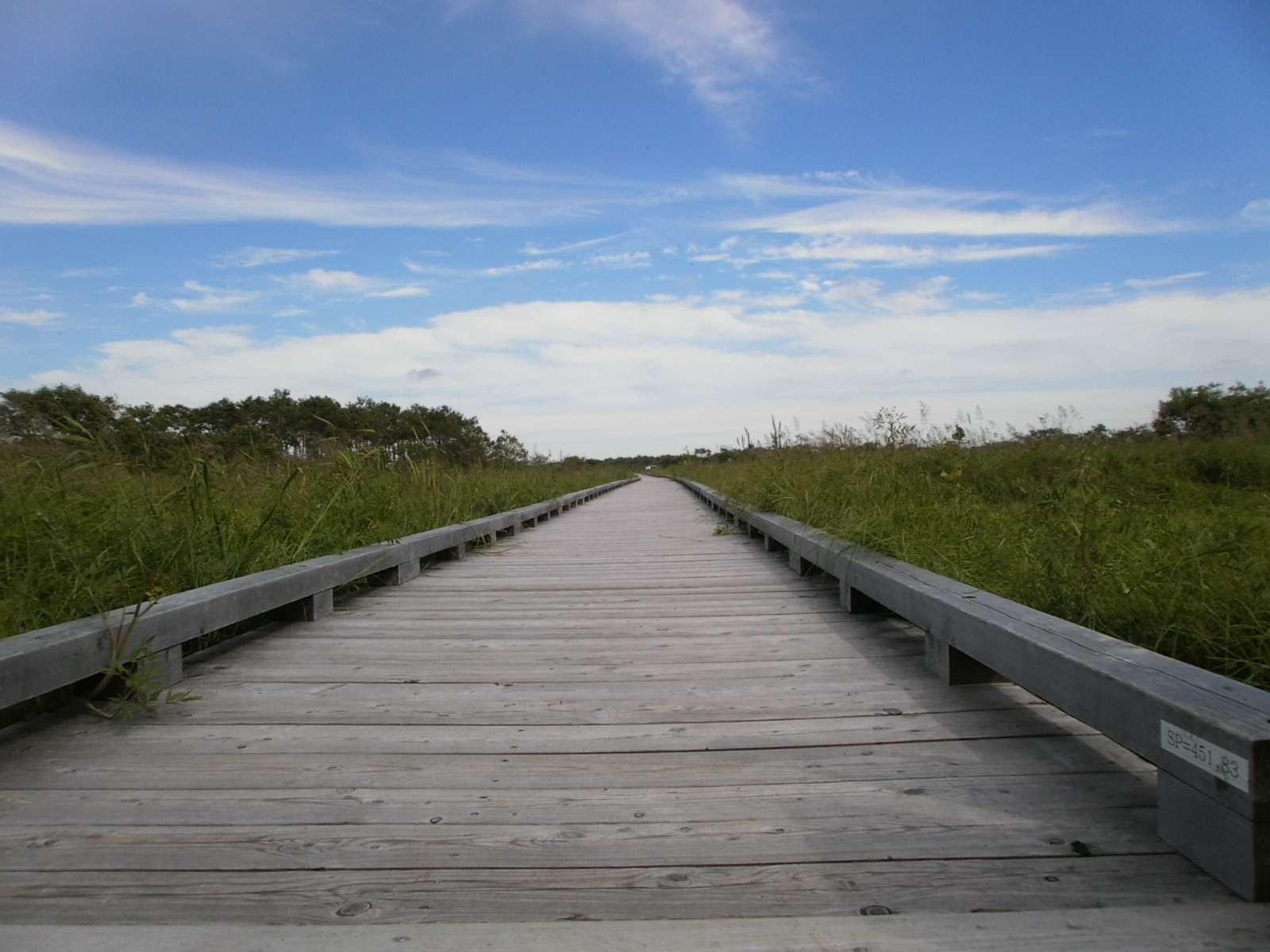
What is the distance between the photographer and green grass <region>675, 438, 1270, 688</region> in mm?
1999

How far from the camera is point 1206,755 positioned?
1.12 metres

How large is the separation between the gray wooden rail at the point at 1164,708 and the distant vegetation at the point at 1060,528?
421 millimetres

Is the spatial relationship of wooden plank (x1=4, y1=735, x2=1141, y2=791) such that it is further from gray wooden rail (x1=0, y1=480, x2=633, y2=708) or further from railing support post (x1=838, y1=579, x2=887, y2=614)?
railing support post (x1=838, y1=579, x2=887, y2=614)

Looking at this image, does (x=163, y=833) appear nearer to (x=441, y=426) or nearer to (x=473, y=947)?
(x=473, y=947)

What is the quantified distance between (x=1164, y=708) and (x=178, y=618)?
8.38 feet

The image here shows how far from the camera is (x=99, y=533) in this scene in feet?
8.84

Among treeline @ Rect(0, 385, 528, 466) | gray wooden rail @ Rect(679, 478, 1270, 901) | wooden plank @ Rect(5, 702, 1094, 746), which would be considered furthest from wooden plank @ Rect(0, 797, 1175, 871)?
treeline @ Rect(0, 385, 528, 466)

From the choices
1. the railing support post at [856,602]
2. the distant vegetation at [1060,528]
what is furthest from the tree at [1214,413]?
the railing support post at [856,602]

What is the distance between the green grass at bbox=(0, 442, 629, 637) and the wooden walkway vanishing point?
46 cm

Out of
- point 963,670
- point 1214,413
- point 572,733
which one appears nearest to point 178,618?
point 572,733

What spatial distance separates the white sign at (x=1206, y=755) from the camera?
1.06 meters

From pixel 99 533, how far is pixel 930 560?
335 centimetres

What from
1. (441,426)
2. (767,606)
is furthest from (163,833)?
(441,426)

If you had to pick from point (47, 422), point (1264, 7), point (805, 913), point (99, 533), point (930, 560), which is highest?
point (1264, 7)
